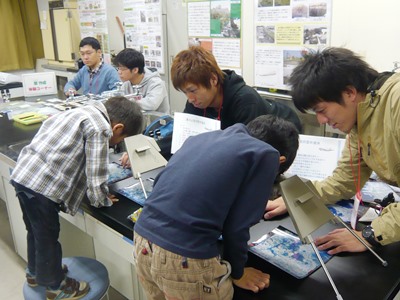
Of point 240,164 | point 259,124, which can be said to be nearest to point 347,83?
point 259,124

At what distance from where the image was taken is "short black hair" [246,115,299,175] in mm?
1090

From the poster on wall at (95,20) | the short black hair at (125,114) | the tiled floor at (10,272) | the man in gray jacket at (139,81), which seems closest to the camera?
the short black hair at (125,114)

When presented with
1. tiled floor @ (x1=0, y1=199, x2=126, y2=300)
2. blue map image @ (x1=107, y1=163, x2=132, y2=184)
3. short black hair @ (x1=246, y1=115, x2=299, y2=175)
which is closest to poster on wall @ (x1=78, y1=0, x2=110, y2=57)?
tiled floor @ (x1=0, y1=199, x2=126, y2=300)

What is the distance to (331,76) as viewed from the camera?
105 centimetres

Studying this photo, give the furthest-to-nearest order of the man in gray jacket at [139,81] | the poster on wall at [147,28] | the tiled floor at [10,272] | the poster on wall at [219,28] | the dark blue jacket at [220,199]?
the poster on wall at [147,28]
the poster on wall at [219,28]
the man in gray jacket at [139,81]
the tiled floor at [10,272]
the dark blue jacket at [220,199]

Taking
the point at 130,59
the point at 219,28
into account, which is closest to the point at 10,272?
the point at 130,59

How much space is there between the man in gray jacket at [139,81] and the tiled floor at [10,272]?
131 cm

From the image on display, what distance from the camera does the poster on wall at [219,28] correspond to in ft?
11.1

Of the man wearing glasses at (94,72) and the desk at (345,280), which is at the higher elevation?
the man wearing glasses at (94,72)

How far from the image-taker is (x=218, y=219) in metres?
0.92

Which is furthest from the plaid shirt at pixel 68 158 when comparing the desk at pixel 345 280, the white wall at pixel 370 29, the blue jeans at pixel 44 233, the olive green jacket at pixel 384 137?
the white wall at pixel 370 29

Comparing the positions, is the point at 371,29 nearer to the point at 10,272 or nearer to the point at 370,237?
the point at 370,237

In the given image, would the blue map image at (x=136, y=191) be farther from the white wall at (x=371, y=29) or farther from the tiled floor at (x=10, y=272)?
the white wall at (x=371, y=29)

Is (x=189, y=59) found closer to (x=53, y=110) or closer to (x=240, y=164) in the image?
(x=240, y=164)
